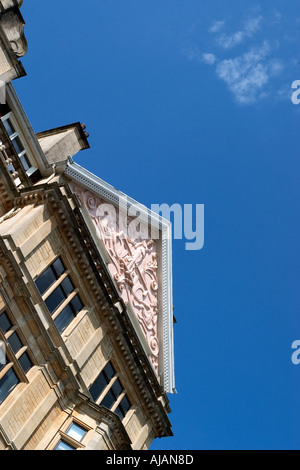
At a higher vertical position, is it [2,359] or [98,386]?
[98,386]

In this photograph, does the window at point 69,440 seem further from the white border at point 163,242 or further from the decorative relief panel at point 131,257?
the decorative relief panel at point 131,257

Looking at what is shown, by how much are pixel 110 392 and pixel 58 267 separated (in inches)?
281

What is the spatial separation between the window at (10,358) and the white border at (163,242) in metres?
9.72

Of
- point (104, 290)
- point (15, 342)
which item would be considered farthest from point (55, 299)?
point (15, 342)

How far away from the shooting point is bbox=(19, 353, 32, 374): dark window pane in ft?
85.3

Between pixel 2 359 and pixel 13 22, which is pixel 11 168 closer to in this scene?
pixel 13 22

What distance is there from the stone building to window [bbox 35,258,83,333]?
0.17ft

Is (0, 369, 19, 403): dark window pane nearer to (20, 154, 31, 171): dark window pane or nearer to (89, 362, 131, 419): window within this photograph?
(89, 362, 131, 419): window

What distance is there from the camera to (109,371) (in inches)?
1193

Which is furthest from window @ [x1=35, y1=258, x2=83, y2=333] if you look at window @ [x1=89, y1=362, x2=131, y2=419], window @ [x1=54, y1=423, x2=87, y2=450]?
window @ [x1=54, y1=423, x2=87, y2=450]

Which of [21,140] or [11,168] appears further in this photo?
[21,140]

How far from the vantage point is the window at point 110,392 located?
2917 centimetres

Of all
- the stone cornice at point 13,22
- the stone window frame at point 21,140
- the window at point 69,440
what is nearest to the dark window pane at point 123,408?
the window at point 69,440
